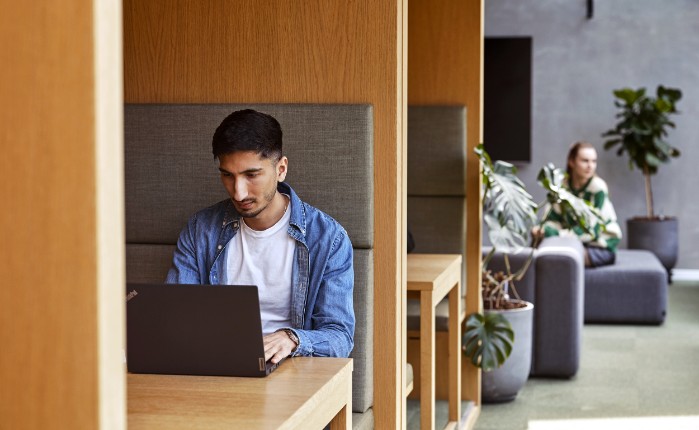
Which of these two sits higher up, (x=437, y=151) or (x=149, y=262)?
(x=437, y=151)

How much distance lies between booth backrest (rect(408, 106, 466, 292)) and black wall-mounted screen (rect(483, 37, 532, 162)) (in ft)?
15.3

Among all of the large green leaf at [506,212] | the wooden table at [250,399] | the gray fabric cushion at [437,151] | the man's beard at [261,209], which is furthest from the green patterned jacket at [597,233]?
the wooden table at [250,399]

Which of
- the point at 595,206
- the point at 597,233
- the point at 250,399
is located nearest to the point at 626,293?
the point at 597,233

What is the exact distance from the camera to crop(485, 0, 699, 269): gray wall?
9000 mm

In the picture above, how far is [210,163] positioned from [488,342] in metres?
2.00

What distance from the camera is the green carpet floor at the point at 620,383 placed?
4.59 meters

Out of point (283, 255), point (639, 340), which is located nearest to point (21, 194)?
point (283, 255)

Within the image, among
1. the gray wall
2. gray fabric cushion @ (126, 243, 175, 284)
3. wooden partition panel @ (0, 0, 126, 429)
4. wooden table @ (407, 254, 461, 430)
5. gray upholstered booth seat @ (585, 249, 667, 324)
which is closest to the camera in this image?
wooden partition panel @ (0, 0, 126, 429)

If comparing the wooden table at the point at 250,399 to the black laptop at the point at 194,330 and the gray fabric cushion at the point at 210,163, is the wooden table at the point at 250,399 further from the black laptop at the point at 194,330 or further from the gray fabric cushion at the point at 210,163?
the gray fabric cushion at the point at 210,163

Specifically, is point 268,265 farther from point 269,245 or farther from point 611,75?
point 611,75

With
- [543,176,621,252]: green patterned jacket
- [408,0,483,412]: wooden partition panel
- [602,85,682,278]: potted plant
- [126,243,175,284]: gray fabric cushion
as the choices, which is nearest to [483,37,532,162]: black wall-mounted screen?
[602,85,682,278]: potted plant

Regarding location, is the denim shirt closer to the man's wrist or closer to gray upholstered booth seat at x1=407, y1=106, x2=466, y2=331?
the man's wrist

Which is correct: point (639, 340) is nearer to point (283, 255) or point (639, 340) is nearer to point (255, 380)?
point (283, 255)

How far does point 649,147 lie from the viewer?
8.56 m
